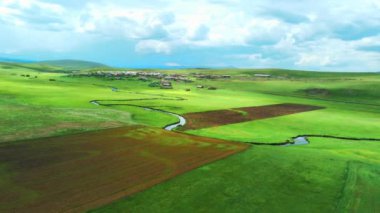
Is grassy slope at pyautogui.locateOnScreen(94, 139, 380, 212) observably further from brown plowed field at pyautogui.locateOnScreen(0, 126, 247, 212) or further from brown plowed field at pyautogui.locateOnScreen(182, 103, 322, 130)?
brown plowed field at pyautogui.locateOnScreen(182, 103, 322, 130)

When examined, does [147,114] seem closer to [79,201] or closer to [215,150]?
[215,150]

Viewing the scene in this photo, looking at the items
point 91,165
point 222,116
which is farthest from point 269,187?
point 222,116

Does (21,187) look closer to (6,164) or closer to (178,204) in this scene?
(6,164)

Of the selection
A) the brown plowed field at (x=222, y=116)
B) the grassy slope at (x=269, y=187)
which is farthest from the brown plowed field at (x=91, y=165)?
the brown plowed field at (x=222, y=116)

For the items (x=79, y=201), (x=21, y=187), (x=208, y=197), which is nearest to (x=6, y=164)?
(x=21, y=187)

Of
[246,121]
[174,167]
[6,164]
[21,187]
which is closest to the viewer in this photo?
[21,187]

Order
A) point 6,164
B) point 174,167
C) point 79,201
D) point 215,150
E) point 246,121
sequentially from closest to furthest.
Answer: point 79,201 < point 6,164 < point 174,167 < point 215,150 < point 246,121

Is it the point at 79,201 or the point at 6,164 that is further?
the point at 6,164

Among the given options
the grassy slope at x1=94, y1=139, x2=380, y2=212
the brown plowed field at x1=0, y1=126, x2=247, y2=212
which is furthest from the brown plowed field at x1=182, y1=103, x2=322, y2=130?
the grassy slope at x1=94, y1=139, x2=380, y2=212
